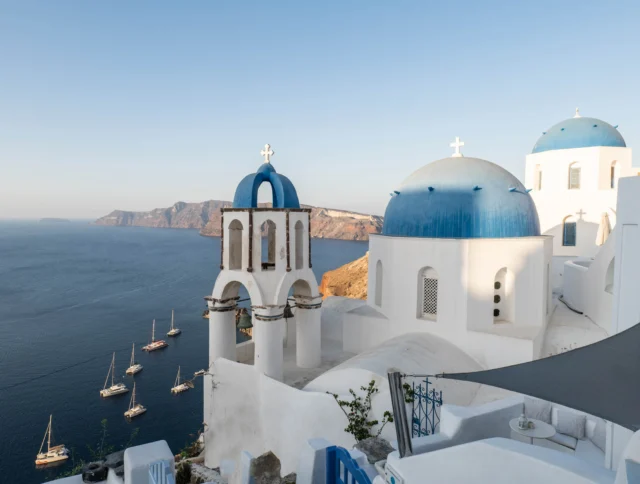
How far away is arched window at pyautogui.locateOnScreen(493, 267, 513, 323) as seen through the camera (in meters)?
13.2

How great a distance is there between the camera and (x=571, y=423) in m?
7.97

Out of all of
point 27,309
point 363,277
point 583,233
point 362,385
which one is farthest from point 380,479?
point 27,309

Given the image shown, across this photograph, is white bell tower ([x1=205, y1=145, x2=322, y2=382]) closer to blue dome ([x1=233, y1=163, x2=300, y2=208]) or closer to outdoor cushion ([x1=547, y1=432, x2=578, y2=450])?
blue dome ([x1=233, y1=163, x2=300, y2=208])

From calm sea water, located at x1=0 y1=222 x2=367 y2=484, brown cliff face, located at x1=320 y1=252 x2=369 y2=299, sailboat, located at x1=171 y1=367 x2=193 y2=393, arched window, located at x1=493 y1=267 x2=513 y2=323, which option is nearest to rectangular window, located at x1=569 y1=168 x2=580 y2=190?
arched window, located at x1=493 y1=267 x2=513 y2=323

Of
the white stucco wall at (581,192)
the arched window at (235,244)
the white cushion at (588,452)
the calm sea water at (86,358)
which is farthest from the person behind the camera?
the calm sea water at (86,358)

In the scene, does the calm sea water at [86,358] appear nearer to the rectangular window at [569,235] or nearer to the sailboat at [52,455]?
the sailboat at [52,455]

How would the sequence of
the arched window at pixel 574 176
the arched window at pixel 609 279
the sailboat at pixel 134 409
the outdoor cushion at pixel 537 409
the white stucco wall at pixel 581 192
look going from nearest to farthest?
1. the outdoor cushion at pixel 537 409
2. the arched window at pixel 609 279
3. the white stucco wall at pixel 581 192
4. the arched window at pixel 574 176
5. the sailboat at pixel 134 409

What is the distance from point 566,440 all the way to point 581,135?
1973cm

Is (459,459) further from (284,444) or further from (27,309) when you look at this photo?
(27,309)

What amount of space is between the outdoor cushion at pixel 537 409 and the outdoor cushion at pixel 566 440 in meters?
0.37

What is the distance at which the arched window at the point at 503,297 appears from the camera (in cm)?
1323

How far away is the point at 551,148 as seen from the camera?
76.8 ft

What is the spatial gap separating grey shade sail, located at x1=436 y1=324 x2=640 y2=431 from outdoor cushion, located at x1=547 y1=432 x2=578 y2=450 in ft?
12.2

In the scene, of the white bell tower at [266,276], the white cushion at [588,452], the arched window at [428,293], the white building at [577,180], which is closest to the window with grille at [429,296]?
the arched window at [428,293]
